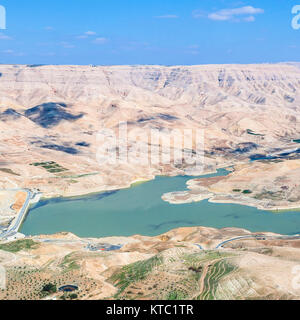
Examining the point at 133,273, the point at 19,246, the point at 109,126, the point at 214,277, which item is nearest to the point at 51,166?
the point at 109,126

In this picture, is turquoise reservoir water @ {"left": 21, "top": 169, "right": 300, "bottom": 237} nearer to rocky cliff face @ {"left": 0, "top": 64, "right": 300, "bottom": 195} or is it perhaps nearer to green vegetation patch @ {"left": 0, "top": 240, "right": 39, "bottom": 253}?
green vegetation patch @ {"left": 0, "top": 240, "right": 39, "bottom": 253}

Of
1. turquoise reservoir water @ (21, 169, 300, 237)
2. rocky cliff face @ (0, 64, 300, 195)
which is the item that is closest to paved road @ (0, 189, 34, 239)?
turquoise reservoir water @ (21, 169, 300, 237)

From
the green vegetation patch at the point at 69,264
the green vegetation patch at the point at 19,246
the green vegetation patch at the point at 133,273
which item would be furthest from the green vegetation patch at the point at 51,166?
the green vegetation patch at the point at 133,273

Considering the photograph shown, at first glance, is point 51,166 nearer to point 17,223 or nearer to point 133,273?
point 17,223

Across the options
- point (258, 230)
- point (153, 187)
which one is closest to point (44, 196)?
point (153, 187)

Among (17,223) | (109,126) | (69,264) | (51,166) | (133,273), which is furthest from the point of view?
(109,126)
